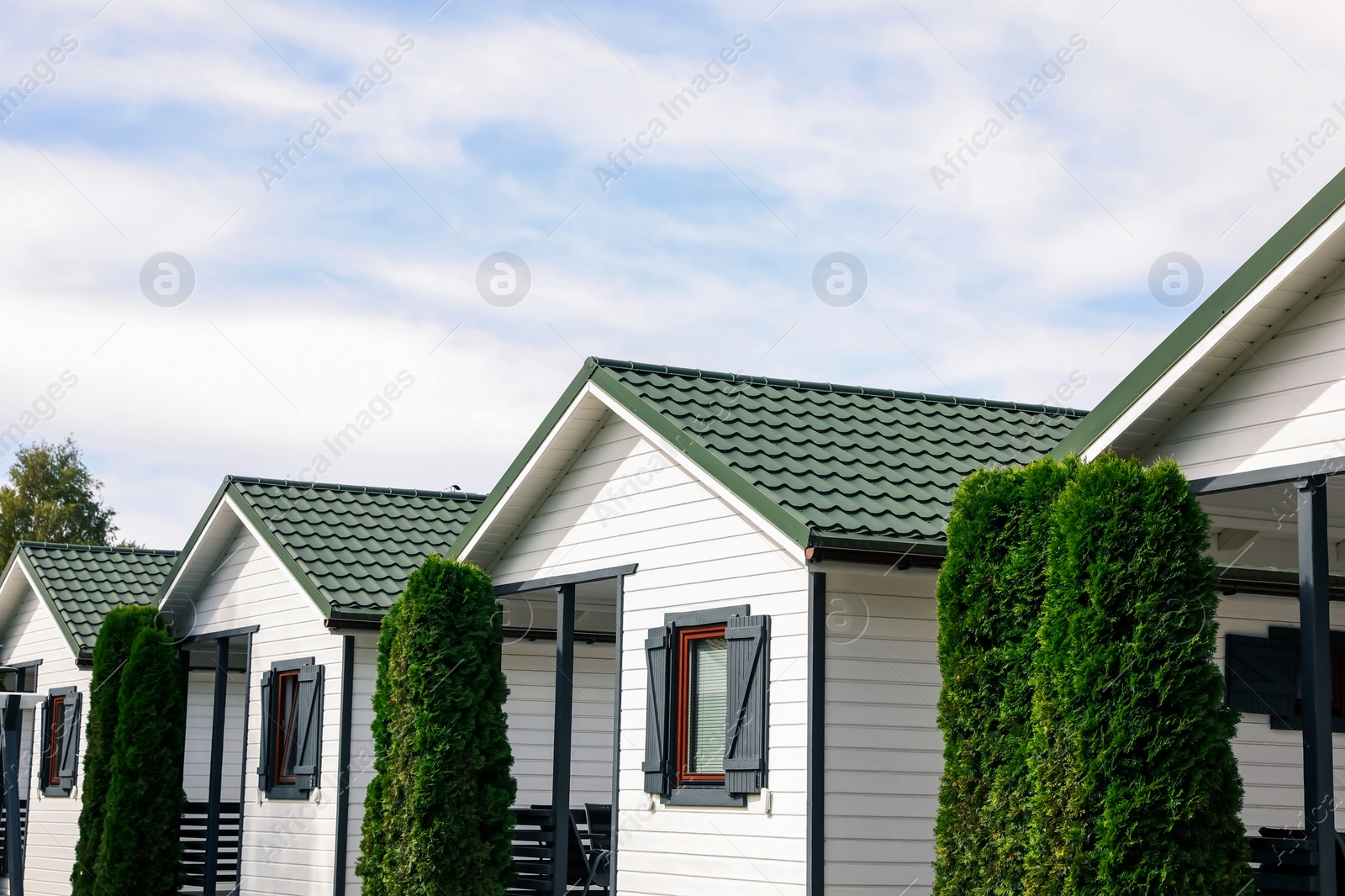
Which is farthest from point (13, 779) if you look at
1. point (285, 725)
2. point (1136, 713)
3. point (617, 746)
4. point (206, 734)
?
point (1136, 713)

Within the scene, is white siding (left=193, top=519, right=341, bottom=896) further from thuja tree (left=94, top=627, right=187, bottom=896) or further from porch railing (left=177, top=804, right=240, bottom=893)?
porch railing (left=177, top=804, right=240, bottom=893)

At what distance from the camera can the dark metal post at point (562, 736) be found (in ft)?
42.4

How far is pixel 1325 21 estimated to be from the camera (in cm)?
994

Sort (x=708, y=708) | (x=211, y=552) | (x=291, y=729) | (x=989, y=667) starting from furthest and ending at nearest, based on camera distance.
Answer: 1. (x=211, y=552)
2. (x=291, y=729)
3. (x=708, y=708)
4. (x=989, y=667)

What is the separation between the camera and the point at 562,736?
1298 cm

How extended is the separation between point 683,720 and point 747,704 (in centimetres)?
104

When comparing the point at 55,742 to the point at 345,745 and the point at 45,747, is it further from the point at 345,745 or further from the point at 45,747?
the point at 345,745

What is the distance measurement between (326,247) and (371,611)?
4511 millimetres

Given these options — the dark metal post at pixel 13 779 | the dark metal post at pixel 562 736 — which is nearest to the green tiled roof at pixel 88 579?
the dark metal post at pixel 13 779

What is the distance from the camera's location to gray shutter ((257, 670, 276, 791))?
1692 cm

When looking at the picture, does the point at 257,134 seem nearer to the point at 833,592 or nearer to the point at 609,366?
the point at 609,366

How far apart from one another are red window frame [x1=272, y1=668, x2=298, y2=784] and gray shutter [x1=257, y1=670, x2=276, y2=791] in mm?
39

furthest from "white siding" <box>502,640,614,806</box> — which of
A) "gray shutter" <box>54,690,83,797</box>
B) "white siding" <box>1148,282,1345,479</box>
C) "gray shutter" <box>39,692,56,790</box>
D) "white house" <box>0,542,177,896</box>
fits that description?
"gray shutter" <box>39,692,56,790</box>

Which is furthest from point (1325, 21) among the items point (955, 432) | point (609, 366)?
point (609, 366)
